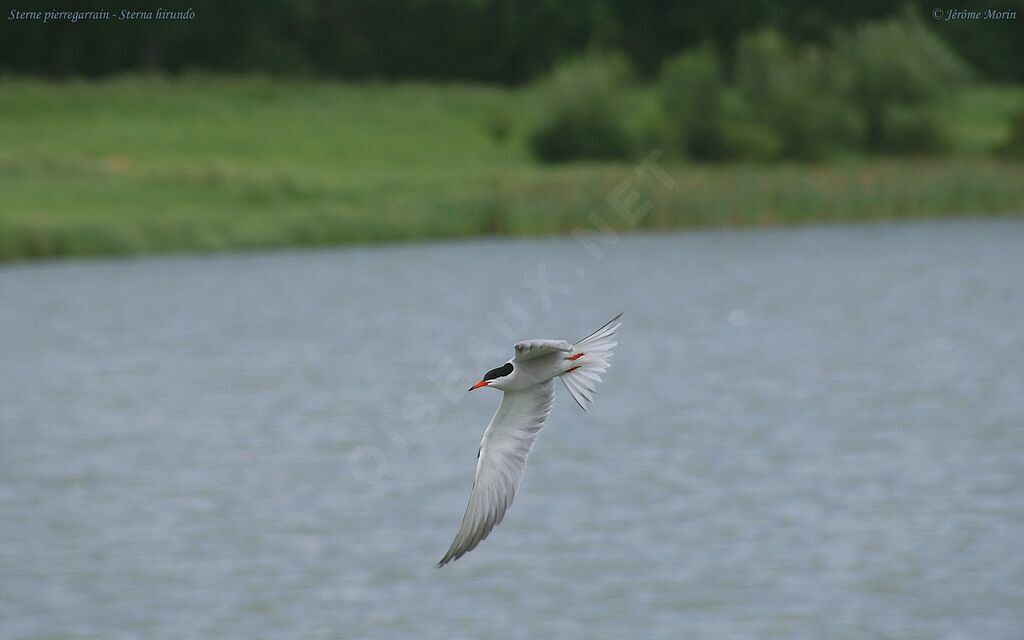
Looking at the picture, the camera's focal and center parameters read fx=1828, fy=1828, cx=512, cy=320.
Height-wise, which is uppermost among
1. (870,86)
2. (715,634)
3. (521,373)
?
(870,86)

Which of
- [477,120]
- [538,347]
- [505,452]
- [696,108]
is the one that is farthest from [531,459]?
[477,120]

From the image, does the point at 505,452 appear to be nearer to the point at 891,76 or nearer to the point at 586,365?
the point at 586,365

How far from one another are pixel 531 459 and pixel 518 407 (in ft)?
37.8

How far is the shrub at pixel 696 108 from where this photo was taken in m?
51.4

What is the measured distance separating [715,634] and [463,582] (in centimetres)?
265

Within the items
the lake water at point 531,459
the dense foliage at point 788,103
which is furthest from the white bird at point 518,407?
the dense foliage at point 788,103

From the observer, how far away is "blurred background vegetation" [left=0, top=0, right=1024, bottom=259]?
41.7 metres

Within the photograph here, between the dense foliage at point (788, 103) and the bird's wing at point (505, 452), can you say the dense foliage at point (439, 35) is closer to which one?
the dense foliage at point (788, 103)

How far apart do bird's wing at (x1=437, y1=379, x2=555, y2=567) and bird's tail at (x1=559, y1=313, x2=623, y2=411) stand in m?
0.33

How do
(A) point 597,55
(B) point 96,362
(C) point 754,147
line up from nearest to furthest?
(B) point 96,362, (C) point 754,147, (A) point 597,55

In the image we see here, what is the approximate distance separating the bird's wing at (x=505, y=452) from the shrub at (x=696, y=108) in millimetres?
42404

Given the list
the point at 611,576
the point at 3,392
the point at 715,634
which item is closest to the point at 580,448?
the point at 611,576

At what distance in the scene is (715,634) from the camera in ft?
46.4

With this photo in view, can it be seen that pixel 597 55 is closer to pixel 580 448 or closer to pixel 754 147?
pixel 754 147
